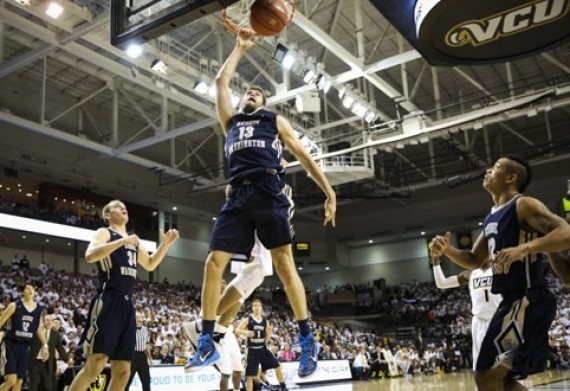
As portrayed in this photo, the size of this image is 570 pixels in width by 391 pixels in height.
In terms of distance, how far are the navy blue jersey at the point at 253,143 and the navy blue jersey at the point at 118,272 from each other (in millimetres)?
1921

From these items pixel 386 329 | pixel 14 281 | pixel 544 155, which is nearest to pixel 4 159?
pixel 14 281

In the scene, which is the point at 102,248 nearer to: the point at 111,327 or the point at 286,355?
the point at 111,327

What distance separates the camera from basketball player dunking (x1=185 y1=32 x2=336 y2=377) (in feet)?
12.2

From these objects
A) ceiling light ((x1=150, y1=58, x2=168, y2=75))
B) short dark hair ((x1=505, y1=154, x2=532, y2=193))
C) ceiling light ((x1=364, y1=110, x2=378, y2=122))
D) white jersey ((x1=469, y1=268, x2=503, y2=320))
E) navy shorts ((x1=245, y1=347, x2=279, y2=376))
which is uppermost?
ceiling light ((x1=150, y1=58, x2=168, y2=75))

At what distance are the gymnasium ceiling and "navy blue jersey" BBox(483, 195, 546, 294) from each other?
10492 mm

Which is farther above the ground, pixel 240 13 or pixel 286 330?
pixel 240 13

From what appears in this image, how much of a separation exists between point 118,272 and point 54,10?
9.17 meters

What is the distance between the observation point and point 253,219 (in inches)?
148

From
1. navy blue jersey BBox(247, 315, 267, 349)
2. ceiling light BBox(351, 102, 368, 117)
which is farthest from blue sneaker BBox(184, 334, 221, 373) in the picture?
ceiling light BBox(351, 102, 368, 117)

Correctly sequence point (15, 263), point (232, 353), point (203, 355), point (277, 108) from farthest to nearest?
point (15, 263)
point (277, 108)
point (232, 353)
point (203, 355)

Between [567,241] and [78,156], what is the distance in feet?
78.2

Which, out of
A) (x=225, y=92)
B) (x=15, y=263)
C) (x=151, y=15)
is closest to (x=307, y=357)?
(x=225, y=92)

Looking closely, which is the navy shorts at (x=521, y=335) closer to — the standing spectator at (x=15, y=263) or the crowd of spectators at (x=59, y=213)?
the standing spectator at (x=15, y=263)

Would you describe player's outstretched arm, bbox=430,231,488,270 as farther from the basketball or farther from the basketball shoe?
the basketball
